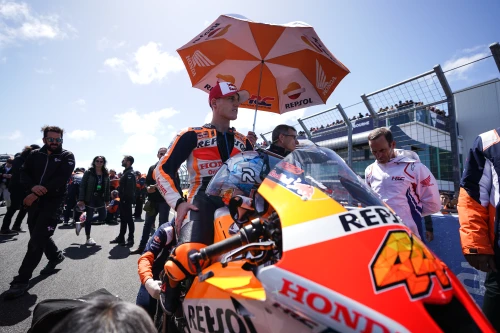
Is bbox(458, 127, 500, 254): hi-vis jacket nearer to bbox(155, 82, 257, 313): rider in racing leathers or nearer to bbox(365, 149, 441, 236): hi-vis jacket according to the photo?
bbox(365, 149, 441, 236): hi-vis jacket

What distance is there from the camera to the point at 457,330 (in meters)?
0.86

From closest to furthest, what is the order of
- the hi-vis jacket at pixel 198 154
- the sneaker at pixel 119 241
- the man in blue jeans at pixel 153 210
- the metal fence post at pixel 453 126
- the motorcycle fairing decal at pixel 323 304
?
1. the motorcycle fairing decal at pixel 323 304
2. the hi-vis jacket at pixel 198 154
3. the metal fence post at pixel 453 126
4. the man in blue jeans at pixel 153 210
5. the sneaker at pixel 119 241

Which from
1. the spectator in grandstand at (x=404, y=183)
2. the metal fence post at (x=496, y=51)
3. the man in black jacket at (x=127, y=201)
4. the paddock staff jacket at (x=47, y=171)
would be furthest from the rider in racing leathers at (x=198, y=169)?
the man in black jacket at (x=127, y=201)

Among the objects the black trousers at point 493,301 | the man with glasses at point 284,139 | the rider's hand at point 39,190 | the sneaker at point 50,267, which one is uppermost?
the man with glasses at point 284,139

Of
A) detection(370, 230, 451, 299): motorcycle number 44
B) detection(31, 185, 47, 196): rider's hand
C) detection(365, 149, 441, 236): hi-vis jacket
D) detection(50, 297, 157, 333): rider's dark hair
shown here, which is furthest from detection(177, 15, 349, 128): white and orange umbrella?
detection(50, 297, 157, 333): rider's dark hair

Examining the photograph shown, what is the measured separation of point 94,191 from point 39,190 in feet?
9.75

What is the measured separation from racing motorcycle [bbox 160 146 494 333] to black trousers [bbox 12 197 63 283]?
3.23 m

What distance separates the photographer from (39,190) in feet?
11.8

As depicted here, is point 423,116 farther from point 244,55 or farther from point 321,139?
point 244,55

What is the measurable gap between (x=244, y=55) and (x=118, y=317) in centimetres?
374

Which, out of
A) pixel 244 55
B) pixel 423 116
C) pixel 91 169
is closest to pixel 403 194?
pixel 423 116

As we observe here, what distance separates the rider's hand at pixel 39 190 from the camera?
357 cm

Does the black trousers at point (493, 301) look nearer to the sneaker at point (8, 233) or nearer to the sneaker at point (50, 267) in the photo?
the sneaker at point (50, 267)

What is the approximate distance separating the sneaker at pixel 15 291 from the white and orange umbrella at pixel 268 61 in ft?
10.9
